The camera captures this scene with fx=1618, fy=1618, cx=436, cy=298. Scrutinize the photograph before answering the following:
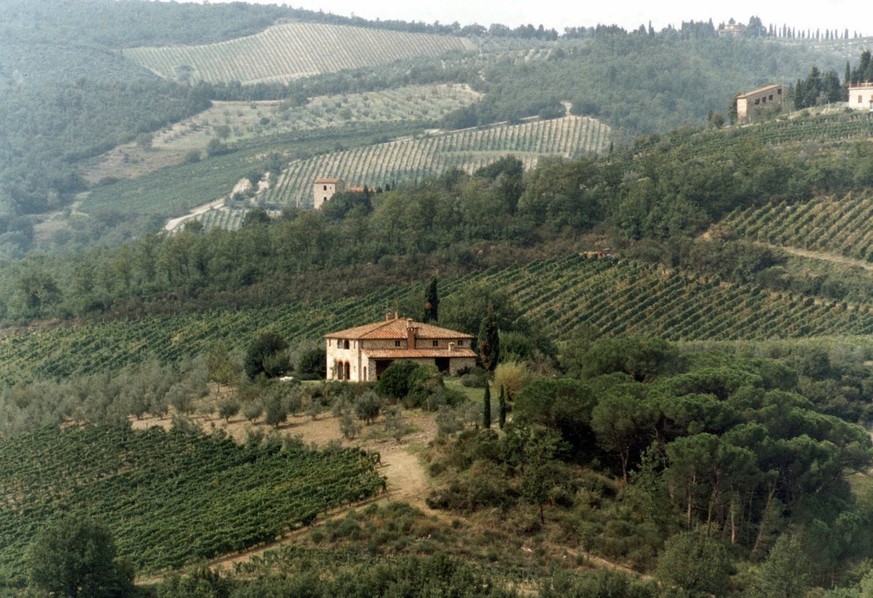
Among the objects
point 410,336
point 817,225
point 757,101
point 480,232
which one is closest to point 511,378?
point 410,336

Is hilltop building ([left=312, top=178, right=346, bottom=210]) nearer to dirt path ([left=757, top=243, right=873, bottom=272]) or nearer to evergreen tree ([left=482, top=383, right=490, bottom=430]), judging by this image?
dirt path ([left=757, top=243, right=873, bottom=272])

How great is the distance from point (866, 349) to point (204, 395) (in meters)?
17.7

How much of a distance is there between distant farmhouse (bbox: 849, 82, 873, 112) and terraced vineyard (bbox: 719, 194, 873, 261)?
1657 centimetres

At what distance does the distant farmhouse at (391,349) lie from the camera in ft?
134

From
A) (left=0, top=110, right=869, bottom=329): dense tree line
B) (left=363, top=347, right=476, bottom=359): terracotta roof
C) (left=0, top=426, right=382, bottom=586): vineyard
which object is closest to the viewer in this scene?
(left=0, top=426, right=382, bottom=586): vineyard

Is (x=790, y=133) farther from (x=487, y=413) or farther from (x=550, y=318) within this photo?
(x=487, y=413)

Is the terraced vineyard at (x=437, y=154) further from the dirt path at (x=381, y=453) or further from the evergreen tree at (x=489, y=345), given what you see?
the dirt path at (x=381, y=453)

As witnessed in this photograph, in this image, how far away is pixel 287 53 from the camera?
155m

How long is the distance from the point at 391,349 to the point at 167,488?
8.46 m

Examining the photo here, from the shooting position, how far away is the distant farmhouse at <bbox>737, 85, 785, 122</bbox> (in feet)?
257

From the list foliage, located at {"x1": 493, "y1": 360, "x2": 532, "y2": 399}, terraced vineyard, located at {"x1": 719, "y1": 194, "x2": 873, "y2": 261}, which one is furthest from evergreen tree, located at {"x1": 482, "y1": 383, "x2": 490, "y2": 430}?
terraced vineyard, located at {"x1": 719, "y1": 194, "x2": 873, "y2": 261}

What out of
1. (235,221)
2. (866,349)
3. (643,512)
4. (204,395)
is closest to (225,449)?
(204,395)

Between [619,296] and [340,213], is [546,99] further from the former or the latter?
[619,296]

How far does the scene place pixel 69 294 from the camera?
59844 mm
